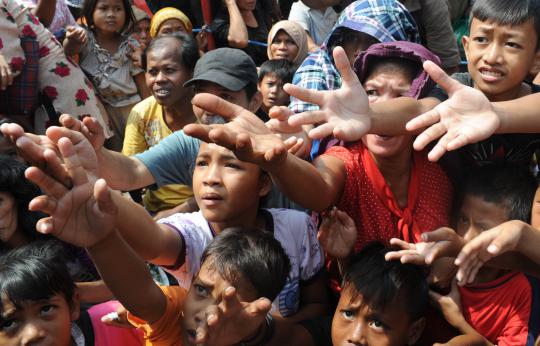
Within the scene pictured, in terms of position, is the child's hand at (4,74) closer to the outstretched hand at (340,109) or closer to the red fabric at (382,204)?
the red fabric at (382,204)

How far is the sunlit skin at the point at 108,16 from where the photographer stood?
418cm

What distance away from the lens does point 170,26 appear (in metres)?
4.54

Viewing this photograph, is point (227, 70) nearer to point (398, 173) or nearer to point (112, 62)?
point (398, 173)

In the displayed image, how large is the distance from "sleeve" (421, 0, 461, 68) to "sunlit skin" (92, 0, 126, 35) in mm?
1842

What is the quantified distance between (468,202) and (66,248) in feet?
4.80

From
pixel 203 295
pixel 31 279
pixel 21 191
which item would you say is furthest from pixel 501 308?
pixel 21 191

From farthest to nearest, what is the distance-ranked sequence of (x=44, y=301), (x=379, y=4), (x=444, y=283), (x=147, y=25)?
(x=147, y=25)
(x=379, y=4)
(x=444, y=283)
(x=44, y=301)

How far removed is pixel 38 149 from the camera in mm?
1552

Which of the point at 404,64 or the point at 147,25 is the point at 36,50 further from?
the point at 404,64

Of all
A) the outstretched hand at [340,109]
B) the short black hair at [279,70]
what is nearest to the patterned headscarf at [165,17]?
the short black hair at [279,70]

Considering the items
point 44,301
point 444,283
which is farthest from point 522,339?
point 44,301

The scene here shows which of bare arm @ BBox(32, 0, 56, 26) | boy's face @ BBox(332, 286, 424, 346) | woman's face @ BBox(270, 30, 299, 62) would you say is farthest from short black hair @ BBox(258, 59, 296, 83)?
boy's face @ BBox(332, 286, 424, 346)

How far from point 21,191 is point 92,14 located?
1980mm

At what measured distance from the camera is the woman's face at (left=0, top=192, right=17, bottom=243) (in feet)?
8.14
